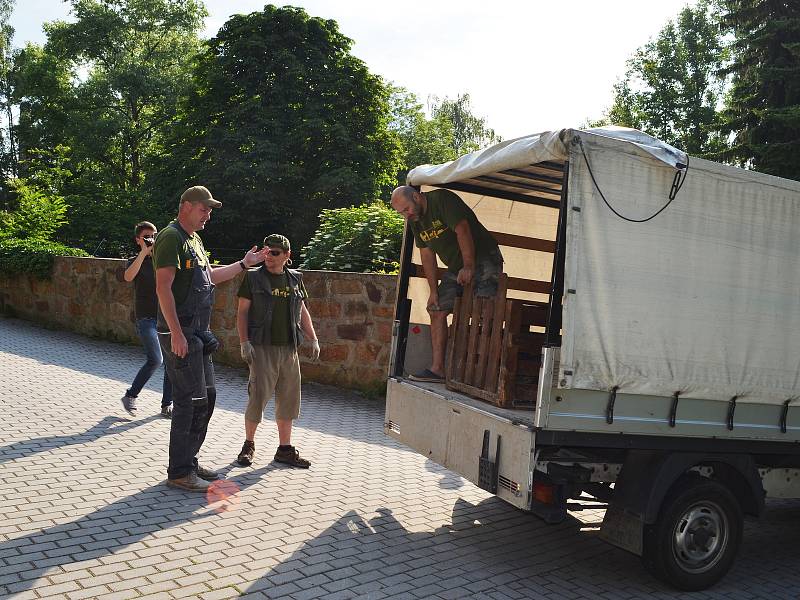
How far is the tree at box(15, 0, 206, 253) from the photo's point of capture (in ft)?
132

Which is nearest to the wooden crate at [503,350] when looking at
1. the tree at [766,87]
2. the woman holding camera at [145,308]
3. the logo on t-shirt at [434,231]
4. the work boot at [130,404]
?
the logo on t-shirt at [434,231]

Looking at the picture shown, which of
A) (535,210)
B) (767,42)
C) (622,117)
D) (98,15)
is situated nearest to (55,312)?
(535,210)

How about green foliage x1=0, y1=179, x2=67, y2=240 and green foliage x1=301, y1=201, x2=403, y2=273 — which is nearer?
green foliage x1=301, y1=201, x2=403, y2=273

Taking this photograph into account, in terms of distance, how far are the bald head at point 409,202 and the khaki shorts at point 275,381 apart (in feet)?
5.25

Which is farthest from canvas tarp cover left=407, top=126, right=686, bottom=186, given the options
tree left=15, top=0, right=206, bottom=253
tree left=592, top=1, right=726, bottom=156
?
tree left=592, top=1, right=726, bottom=156

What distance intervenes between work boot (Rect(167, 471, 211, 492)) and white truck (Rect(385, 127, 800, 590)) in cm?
183

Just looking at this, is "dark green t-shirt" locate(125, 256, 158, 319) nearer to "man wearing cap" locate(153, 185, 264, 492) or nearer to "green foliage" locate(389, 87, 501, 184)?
"man wearing cap" locate(153, 185, 264, 492)

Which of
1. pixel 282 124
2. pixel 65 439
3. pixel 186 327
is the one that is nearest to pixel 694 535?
pixel 186 327

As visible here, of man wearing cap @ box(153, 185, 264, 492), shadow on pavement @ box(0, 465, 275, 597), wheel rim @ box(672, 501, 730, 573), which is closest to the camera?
shadow on pavement @ box(0, 465, 275, 597)

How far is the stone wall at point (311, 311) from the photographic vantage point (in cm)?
1077

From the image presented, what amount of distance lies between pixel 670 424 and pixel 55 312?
14.2 metres

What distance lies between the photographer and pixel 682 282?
16.1 feet

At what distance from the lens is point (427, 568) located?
4.98 meters

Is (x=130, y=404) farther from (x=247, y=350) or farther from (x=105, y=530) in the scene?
(x=105, y=530)
